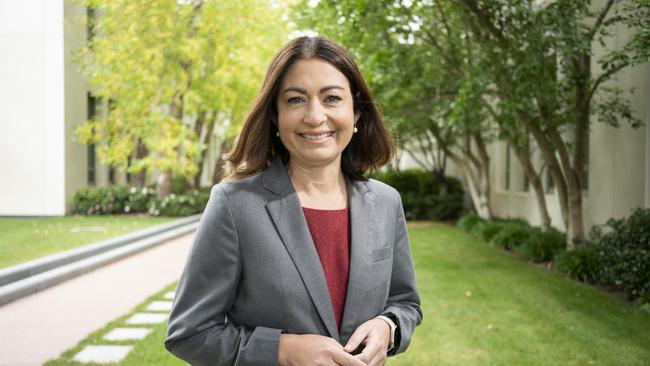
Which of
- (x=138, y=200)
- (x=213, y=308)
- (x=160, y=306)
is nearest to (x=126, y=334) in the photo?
(x=160, y=306)

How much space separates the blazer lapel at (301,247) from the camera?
164cm

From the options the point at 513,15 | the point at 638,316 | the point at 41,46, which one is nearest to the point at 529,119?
the point at 513,15

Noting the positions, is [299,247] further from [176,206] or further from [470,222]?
[176,206]

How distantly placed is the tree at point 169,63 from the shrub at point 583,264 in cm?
→ 899

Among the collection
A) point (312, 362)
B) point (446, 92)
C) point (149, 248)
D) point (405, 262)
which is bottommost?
point (149, 248)

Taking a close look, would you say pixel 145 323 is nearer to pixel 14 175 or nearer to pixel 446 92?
pixel 14 175

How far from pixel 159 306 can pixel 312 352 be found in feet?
17.3

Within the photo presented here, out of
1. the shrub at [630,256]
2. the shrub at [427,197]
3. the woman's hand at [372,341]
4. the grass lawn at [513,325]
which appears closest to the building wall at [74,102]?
the shrub at [427,197]

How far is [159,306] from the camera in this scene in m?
6.49

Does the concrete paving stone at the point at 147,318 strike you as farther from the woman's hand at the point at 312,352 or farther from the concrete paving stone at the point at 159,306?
the woman's hand at the point at 312,352

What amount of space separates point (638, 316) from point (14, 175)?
8196 mm

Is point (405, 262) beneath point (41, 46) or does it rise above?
beneath

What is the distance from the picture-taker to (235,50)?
50.9ft

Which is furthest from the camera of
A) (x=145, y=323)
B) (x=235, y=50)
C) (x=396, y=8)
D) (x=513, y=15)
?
(x=235, y=50)
